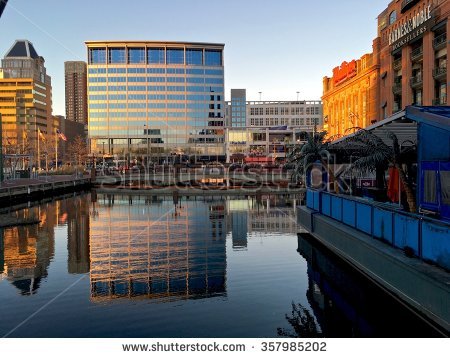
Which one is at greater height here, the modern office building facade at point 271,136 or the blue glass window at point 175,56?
the blue glass window at point 175,56

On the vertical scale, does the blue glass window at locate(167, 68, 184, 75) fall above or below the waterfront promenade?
above

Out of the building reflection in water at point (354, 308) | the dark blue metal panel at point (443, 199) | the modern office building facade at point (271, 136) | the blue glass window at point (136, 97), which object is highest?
the blue glass window at point (136, 97)

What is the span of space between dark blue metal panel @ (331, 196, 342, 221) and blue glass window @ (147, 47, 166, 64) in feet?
493

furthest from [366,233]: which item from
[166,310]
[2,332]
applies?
[2,332]

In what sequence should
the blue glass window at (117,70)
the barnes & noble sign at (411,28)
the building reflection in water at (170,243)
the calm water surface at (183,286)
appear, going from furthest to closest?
the blue glass window at (117,70)
the barnes & noble sign at (411,28)
the building reflection in water at (170,243)
the calm water surface at (183,286)

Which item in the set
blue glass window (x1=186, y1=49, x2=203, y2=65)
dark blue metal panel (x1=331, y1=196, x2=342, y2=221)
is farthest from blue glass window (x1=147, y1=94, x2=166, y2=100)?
dark blue metal panel (x1=331, y1=196, x2=342, y2=221)

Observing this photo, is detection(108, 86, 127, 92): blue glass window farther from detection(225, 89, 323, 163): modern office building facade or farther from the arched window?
the arched window

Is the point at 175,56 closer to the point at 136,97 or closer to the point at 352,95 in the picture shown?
the point at 136,97

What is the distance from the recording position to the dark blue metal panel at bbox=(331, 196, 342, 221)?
2145 centimetres

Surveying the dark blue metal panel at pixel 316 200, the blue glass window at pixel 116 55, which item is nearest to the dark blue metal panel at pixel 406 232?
the dark blue metal panel at pixel 316 200

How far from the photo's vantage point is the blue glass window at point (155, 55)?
163 metres

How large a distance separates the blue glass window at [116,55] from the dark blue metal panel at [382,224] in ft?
518

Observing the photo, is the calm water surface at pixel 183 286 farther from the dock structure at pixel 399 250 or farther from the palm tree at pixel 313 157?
the palm tree at pixel 313 157

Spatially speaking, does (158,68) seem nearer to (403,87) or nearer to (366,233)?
(403,87)
